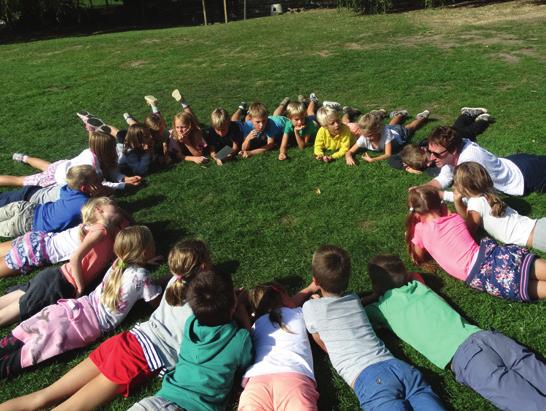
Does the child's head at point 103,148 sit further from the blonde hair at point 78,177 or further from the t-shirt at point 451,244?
the t-shirt at point 451,244

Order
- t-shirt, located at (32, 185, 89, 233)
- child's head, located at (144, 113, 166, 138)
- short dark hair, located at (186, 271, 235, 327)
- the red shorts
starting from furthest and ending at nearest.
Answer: child's head, located at (144, 113, 166, 138), t-shirt, located at (32, 185, 89, 233), the red shorts, short dark hair, located at (186, 271, 235, 327)

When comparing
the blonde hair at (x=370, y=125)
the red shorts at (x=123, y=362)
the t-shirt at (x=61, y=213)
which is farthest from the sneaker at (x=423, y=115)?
the red shorts at (x=123, y=362)

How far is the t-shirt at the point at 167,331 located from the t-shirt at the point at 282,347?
58 centimetres

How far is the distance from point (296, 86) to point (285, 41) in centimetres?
652

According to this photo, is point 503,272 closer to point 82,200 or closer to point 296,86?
point 82,200

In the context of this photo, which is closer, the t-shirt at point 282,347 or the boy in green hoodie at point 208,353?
the boy in green hoodie at point 208,353

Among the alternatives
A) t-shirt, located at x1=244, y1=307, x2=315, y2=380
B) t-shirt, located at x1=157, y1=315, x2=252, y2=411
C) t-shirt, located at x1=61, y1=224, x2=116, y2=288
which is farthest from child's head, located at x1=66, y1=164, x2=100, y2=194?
t-shirt, located at x1=244, y1=307, x2=315, y2=380

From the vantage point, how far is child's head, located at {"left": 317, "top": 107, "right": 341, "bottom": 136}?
6.43m

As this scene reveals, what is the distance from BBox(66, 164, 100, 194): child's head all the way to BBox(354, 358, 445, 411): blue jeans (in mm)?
3774

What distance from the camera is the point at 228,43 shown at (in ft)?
53.2

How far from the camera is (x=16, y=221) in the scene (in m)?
5.30

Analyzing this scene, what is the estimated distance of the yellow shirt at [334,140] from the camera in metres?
6.64

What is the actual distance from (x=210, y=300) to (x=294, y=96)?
6.83 meters

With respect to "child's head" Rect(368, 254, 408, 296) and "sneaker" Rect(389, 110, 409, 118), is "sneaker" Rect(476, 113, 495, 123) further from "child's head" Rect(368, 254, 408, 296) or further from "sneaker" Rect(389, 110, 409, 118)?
"child's head" Rect(368, 254, 408, 296)
